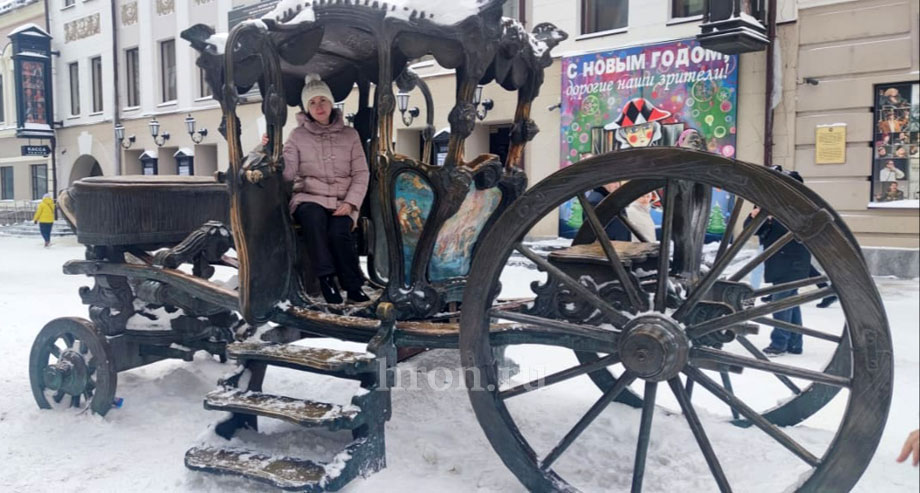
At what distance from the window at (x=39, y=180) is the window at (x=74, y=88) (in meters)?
1.67

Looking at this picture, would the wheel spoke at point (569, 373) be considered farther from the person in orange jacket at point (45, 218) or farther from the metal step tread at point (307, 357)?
the person in orange jacket at point (45, 218)

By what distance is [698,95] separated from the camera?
32.8 ft

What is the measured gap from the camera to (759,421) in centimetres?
252

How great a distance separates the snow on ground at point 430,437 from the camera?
319 cm

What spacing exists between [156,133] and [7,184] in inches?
147

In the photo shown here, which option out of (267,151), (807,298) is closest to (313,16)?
(267,151)

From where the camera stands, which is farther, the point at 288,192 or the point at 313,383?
the point at 313,383

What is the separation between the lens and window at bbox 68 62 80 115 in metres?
18.1

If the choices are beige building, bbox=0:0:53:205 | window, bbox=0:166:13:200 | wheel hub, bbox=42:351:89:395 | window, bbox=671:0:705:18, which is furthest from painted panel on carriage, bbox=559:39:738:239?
window, bbox=0:166:13:200

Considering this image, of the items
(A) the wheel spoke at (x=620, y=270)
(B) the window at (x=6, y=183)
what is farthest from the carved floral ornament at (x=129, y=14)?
(A) the wheel spoke at (x=620, y=270)

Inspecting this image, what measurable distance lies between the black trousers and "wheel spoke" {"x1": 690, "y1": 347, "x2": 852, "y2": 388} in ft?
6.00

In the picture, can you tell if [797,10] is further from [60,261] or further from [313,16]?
[60,261]

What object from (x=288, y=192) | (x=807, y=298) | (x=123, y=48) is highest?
(x=123, y=48)

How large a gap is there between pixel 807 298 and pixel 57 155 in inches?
805
